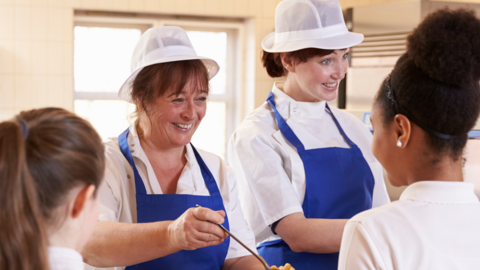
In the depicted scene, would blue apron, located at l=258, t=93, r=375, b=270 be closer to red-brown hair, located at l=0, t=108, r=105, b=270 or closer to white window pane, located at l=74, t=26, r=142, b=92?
red-brown hair, located at l=0, t=108, r=105, b=270

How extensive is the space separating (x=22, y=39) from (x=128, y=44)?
29.2 inches

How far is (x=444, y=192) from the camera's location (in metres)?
0.85

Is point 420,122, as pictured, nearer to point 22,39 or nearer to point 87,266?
point 87,266

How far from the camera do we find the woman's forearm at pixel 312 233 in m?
1.38

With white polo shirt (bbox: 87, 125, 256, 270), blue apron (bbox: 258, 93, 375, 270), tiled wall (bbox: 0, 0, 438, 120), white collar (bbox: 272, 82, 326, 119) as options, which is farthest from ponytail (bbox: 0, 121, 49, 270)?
tiled wall (bbox: 0, 0, 438, 120)

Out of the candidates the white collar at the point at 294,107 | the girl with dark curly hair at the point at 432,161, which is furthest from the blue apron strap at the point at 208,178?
the girl with dark curly hair at the point at 432,161

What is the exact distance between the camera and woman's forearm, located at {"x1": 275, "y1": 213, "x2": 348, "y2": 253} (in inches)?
54.2

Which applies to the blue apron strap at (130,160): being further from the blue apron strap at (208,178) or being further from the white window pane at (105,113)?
the white window pane at (105,113)

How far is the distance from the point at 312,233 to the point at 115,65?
2.53 metres

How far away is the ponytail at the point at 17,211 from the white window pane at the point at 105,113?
2846 millimetres

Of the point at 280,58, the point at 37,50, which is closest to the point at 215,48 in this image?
the point at 37,50

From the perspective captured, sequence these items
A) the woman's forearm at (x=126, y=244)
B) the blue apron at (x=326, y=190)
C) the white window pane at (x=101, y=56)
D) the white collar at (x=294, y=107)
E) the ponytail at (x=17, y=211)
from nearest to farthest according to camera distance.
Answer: the ponytail at (x=17, y=211) < the woman's forearm at (x=126, y=244) < the blue apron at (x=326, y=190) < the white collar at (x=294, y=107) < the white window pane at (x=101, y=56)

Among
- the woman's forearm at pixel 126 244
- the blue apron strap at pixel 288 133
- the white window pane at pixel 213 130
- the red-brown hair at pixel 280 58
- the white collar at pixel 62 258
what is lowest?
the white window pane at pixel 213 130

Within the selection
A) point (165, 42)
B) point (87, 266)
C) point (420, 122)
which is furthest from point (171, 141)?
point (420, 122)
